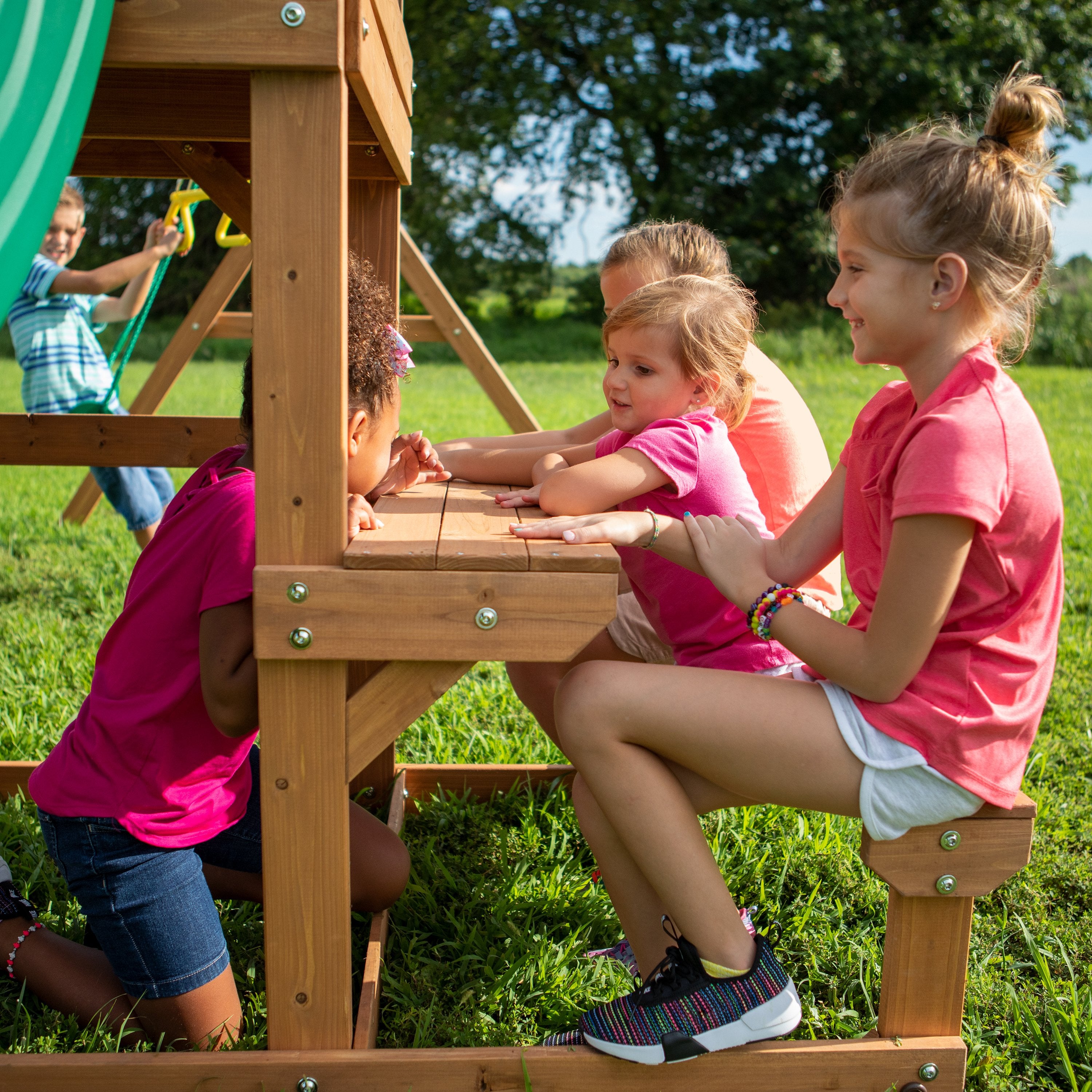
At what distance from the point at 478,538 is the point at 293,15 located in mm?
657

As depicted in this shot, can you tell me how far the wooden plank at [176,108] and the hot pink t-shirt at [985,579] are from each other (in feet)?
3.36

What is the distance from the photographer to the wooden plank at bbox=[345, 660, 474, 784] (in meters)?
1.37

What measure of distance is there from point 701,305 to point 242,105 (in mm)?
805

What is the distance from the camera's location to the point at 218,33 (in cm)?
121

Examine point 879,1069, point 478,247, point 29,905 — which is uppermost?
point 478,247

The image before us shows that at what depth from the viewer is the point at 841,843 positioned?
2229mm

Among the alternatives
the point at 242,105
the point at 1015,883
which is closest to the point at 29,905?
the point at 242,105

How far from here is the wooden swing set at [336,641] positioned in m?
1.25

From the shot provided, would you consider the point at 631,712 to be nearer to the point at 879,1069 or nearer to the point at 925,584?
the point at 925,584

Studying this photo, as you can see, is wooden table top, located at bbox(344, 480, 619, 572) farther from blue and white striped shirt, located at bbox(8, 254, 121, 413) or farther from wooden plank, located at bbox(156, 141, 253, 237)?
blue and white striped shirt, located at bbox(8, 254, 121, 413)

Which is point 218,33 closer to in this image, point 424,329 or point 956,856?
point 956,856

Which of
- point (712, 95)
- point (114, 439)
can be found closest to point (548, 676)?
point (114, 439)

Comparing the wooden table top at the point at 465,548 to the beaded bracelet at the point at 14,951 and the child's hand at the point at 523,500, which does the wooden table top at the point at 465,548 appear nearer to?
the child's hand at the point at 523,500

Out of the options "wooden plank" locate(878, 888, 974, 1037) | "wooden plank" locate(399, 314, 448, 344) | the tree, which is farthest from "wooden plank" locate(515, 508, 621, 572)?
the tree
